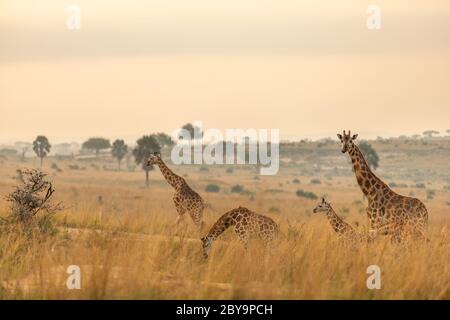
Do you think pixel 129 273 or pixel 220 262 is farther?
pixel 220 262

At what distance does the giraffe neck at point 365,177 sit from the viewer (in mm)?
16469

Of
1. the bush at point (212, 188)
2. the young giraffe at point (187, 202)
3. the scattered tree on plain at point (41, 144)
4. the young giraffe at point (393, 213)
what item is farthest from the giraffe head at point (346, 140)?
the scattered tree on plain at point (41, 144)

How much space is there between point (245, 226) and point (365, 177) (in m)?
2.67

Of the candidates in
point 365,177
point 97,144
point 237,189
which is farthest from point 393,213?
point 97,144

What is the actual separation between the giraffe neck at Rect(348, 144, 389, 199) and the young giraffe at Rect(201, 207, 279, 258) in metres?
2.00

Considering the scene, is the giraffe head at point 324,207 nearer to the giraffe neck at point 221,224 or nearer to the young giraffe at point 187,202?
the giraffe neck at point 221,224

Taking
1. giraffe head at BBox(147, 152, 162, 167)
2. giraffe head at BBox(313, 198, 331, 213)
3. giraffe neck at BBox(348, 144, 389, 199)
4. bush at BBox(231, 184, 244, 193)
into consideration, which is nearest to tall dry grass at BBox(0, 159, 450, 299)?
giraffe head at BBox(313, 198, 331, 213)

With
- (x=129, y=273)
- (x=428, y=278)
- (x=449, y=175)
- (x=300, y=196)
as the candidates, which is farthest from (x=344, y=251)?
(x=449, y=175)

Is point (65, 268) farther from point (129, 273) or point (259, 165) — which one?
point (259, 165)

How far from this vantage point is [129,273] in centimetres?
1241

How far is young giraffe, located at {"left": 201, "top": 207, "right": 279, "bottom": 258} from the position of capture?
1594 centimetres

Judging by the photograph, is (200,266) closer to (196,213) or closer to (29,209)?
(29,209)

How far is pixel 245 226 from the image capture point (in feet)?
52.6

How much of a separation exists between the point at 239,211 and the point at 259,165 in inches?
3175
